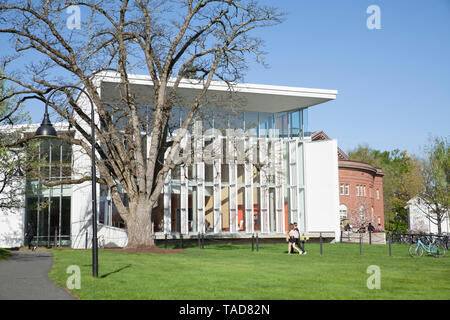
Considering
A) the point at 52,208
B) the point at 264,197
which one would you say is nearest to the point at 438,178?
the point at 264,197

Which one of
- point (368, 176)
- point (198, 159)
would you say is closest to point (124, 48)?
point (198, 159)

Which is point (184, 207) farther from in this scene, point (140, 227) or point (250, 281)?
point (250, 281)

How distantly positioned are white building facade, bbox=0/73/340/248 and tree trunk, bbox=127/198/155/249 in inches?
285

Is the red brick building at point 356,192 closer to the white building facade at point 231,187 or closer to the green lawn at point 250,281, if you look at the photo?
the white building facade at point 231,187

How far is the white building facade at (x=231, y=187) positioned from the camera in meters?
34.8

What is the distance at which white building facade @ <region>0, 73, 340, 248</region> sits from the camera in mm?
34750

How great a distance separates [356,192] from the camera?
225ft

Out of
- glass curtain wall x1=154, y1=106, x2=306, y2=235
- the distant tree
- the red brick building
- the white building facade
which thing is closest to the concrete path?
the white building facade

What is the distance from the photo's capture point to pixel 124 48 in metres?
24.7

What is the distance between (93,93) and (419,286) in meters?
17.1

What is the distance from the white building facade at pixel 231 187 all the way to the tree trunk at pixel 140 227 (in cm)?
724

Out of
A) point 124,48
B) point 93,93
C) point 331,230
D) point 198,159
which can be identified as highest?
point 124,48
